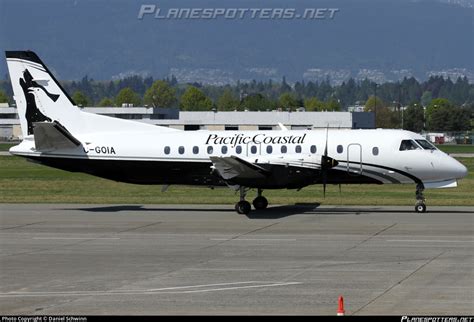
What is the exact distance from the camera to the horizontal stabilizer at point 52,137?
36.2 m

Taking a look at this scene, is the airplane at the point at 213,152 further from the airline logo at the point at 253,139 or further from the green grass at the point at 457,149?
the green grass at the point at 457,149

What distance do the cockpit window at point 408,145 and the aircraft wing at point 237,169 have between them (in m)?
5.32

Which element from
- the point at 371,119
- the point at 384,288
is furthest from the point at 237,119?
the point at 384,288

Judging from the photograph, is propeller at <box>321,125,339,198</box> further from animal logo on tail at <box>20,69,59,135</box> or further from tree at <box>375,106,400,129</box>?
tree at <box>375,106,400,129</box>

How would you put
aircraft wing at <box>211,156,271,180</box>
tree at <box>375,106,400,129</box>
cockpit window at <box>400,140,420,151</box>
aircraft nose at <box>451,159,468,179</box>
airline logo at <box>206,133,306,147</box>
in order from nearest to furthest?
aircraft wing at <box>211,156,271,180</box> < aircraft nose at <box>451,159,468,179</box> < cockpit window at <box>400,140,420,151</box> < airline logo at <box>206,133,306,147</box> < tree at <box>375,106,400,129</box>

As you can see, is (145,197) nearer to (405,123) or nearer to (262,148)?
(262,148)

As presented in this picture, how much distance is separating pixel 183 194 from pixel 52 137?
440 inches

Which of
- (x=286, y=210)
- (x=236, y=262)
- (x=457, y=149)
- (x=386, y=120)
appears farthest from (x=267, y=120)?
(x=236, y=262)

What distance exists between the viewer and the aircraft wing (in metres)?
34.2

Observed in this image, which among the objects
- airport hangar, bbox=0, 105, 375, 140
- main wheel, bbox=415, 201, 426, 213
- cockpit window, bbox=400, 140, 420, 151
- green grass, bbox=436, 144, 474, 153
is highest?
airport hangar, bbox=0, 105, 375, 140

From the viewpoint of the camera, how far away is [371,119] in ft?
506

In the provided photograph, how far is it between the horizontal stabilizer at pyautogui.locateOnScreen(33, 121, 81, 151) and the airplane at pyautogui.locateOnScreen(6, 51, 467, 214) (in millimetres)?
38

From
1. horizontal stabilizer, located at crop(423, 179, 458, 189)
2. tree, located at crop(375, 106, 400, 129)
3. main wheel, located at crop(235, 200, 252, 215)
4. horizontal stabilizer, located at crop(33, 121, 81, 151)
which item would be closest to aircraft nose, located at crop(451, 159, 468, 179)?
horizontal stabilizer, located at crop(423, 179, 458, 189)

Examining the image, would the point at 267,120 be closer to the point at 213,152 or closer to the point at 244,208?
the point at 213,152
